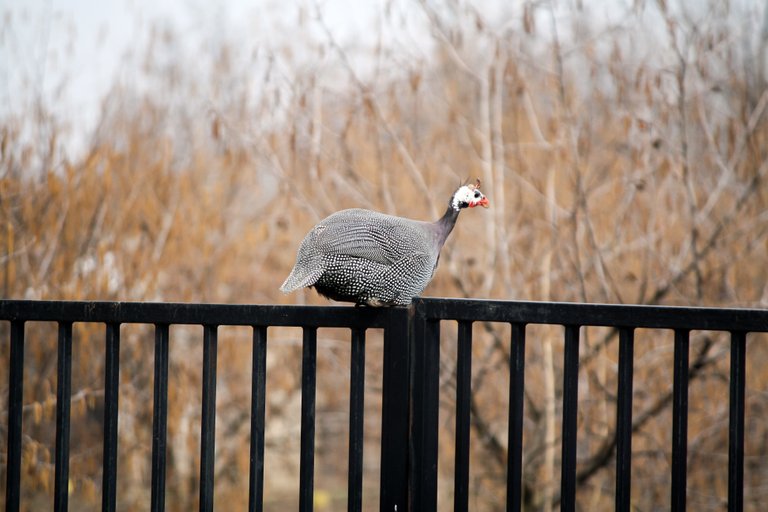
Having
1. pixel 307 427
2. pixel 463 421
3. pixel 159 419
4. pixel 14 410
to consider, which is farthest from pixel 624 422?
pixel 14 410

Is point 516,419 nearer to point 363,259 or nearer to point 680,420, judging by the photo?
point 680,420

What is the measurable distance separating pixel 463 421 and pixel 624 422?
315 millimetres

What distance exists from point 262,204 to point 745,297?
11.9 ft

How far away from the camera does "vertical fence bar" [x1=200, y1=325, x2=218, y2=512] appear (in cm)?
198

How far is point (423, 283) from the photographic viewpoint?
8.20ft

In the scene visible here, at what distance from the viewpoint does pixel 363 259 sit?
2357 mm

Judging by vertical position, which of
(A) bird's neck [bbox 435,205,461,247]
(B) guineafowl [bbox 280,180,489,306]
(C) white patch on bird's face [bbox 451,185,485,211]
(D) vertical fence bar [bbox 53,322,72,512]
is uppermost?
(C) white patch on bird's face [bbox 451,185,485,211]

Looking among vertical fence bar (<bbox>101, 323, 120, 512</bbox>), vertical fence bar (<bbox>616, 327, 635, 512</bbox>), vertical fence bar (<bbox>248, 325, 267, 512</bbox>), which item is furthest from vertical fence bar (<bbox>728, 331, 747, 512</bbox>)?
vertical fence bar (<bbox>101, 323, 120, 512</bbox>)

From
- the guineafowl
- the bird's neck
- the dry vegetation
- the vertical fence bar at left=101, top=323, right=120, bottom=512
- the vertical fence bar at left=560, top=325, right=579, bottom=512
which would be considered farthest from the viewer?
the dry vegetation

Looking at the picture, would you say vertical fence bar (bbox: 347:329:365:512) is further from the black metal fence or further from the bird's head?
the bird's head

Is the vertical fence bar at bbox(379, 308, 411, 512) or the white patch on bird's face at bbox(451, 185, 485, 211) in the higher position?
the white patch on bird's face at bbox(451, 185, 485, 211)

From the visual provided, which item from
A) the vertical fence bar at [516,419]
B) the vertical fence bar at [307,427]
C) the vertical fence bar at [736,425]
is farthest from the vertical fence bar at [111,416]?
the vertical fence bar at [736,425]

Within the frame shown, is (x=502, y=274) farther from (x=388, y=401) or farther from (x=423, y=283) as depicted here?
(x=388, y=401)

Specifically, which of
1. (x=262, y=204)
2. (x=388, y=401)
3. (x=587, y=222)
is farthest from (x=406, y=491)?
(x=262, y=204)
